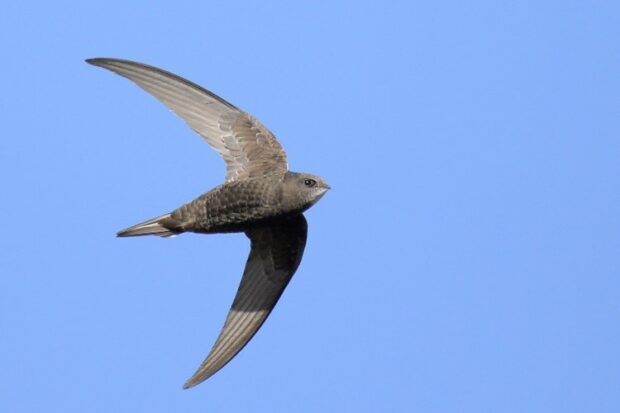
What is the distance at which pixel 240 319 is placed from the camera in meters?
10.4

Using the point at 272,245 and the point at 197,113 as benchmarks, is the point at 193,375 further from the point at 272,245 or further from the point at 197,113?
the point at 197,113

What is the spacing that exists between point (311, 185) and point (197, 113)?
1380 mm

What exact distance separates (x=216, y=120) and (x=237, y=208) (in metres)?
1.00

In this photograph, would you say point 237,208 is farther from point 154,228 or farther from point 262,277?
point 262,277

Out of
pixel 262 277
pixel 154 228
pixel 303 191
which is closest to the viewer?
pixel 303 191

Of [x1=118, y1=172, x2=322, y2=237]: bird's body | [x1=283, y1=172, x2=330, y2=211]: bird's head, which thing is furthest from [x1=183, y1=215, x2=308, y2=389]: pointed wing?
[x1=283, y1=172, x2=330, y2=211]: bird's head

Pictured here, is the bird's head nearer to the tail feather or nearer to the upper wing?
the upper wing

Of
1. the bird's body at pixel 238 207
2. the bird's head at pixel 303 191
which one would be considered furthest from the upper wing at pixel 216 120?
the bird's head at pixel 303 191

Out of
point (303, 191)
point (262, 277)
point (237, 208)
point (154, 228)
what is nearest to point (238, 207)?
point (237, 208)

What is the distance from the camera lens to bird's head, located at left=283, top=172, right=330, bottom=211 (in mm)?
9781

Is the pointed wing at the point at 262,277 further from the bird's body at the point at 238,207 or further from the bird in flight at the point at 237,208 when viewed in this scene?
the bird's body at the point at 238,207

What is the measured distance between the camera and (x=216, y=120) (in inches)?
418

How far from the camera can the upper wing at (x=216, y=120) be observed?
1041 centimetres

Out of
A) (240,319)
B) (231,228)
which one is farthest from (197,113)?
(240,319)
